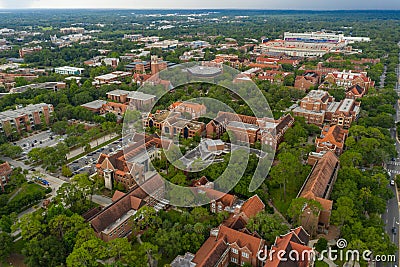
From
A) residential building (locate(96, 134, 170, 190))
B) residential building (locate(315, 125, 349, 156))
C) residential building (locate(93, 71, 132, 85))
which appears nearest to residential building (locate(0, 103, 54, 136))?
residential building (locate(96, 134, 170, 190))

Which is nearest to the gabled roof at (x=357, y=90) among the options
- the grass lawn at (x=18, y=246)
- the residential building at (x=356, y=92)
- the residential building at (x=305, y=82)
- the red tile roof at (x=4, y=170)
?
the residential building at (x=356, y=92)

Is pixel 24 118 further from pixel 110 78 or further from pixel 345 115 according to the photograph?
pixel 345 115

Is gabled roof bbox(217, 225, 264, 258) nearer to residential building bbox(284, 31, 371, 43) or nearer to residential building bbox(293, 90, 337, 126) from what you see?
residential building bbox(293, 90, 337, 126)

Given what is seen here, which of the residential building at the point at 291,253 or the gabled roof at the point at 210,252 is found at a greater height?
the residential building at the point at 291,253

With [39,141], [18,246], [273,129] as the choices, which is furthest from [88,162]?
[273,129]

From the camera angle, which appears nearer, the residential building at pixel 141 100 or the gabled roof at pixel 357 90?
the residential building at pixel 141 100

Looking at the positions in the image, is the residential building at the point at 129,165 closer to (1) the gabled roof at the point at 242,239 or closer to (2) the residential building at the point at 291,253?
(1) the gabled roof at the point at 242,239

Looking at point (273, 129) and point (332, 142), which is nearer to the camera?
point (332, 142)
